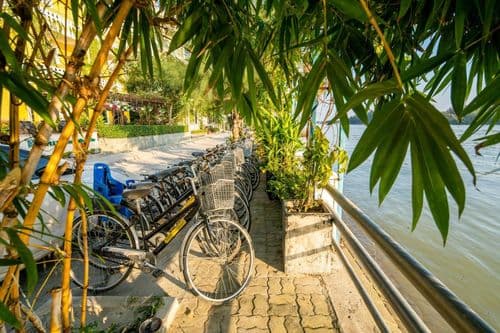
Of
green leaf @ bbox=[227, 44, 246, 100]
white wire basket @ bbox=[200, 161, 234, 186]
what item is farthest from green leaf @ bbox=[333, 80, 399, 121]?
white wire basket @ bbox=[200, 161, 234, 186]

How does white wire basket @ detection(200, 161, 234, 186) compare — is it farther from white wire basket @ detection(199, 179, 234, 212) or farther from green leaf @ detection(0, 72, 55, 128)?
green leaf @ detection(0, 72, 55, 128)

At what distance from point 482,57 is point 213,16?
93 centimetres

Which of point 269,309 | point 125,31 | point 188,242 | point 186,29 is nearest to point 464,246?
point 269,309

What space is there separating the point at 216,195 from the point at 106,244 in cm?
115

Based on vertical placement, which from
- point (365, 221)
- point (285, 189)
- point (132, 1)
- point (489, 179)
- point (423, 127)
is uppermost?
point (132, 1)

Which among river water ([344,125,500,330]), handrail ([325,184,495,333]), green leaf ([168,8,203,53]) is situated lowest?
river water ([344,125,500,330])

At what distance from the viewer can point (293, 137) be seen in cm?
Answer: 395

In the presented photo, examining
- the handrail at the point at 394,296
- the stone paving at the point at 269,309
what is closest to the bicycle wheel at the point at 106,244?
the stone paving at the point at 269,309

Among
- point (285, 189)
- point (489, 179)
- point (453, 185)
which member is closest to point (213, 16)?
point (453, 185)

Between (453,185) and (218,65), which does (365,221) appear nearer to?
(453,185)

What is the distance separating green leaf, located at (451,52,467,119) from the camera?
27.5 inches

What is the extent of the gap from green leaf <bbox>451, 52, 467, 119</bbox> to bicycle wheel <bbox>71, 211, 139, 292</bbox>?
2590 mm

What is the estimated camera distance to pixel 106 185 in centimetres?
360

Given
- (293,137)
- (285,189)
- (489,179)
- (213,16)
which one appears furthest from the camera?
(489,179)
